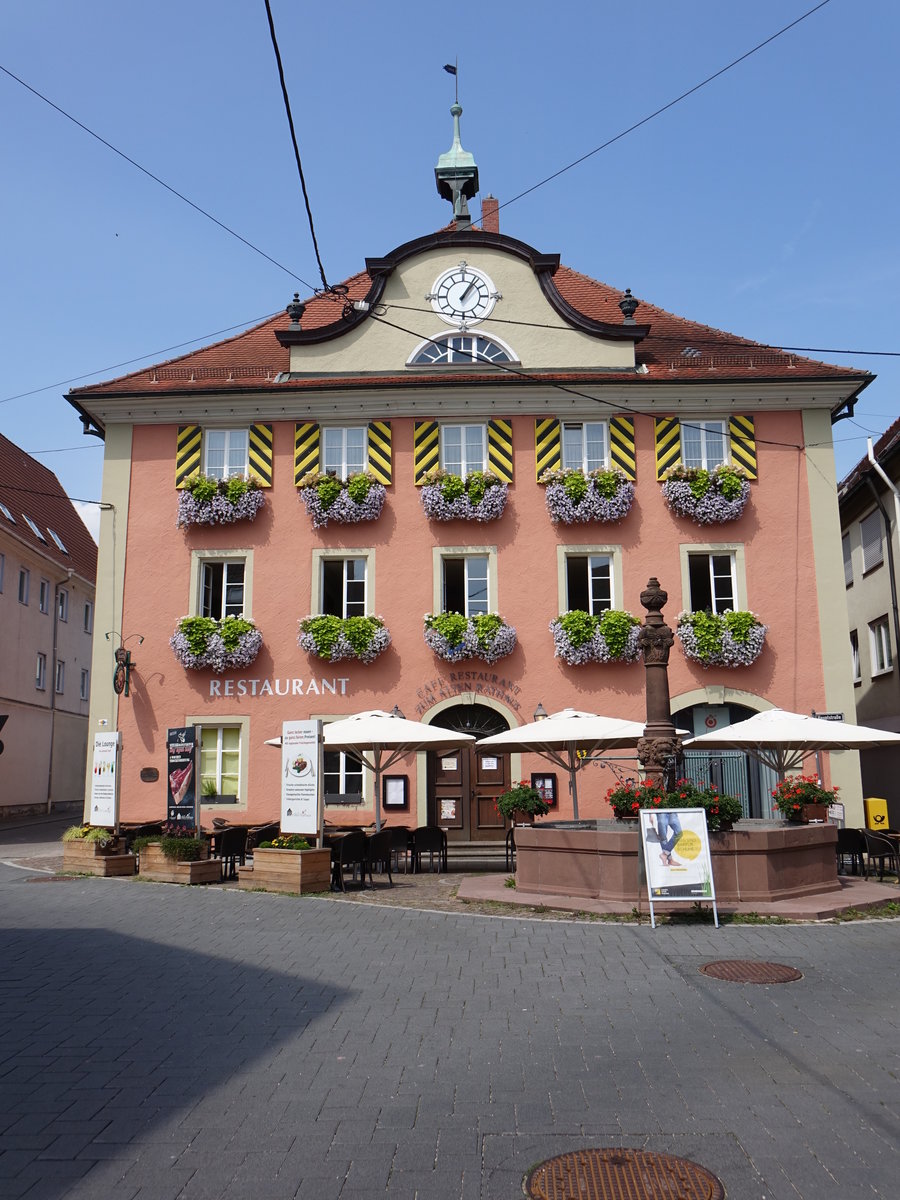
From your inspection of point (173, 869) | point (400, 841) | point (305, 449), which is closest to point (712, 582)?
point (400, 841)

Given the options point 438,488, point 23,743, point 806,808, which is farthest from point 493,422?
point 23,743

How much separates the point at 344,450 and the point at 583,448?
5.12 m

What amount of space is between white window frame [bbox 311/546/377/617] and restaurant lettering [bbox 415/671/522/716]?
218 cm

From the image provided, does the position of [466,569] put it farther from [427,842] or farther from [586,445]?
[427,842]

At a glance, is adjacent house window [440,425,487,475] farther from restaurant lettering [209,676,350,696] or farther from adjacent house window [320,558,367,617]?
restaurant lettering [209,676,350,696]

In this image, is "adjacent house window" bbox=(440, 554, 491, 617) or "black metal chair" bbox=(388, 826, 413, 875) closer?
"black metal chair" bbox=(388, 826, 413, 875)

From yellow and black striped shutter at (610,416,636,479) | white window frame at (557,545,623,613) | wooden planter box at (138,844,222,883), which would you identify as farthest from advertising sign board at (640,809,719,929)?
yellow and black striped shutter at (610,416,636,479)

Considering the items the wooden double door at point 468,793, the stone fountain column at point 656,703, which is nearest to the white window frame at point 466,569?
the wooden double door at point 468,793

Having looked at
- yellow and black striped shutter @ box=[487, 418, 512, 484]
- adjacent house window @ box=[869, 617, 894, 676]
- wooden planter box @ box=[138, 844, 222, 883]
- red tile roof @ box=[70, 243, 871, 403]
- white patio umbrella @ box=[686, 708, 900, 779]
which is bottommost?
wooden planter box @ box=[138, 844, 222, 883]

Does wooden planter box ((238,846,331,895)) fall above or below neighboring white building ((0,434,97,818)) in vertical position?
below

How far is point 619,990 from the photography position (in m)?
8.22

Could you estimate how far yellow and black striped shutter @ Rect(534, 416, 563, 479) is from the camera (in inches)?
886

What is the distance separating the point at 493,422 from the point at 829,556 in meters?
7.55

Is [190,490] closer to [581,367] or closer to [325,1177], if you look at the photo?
[581,367]
